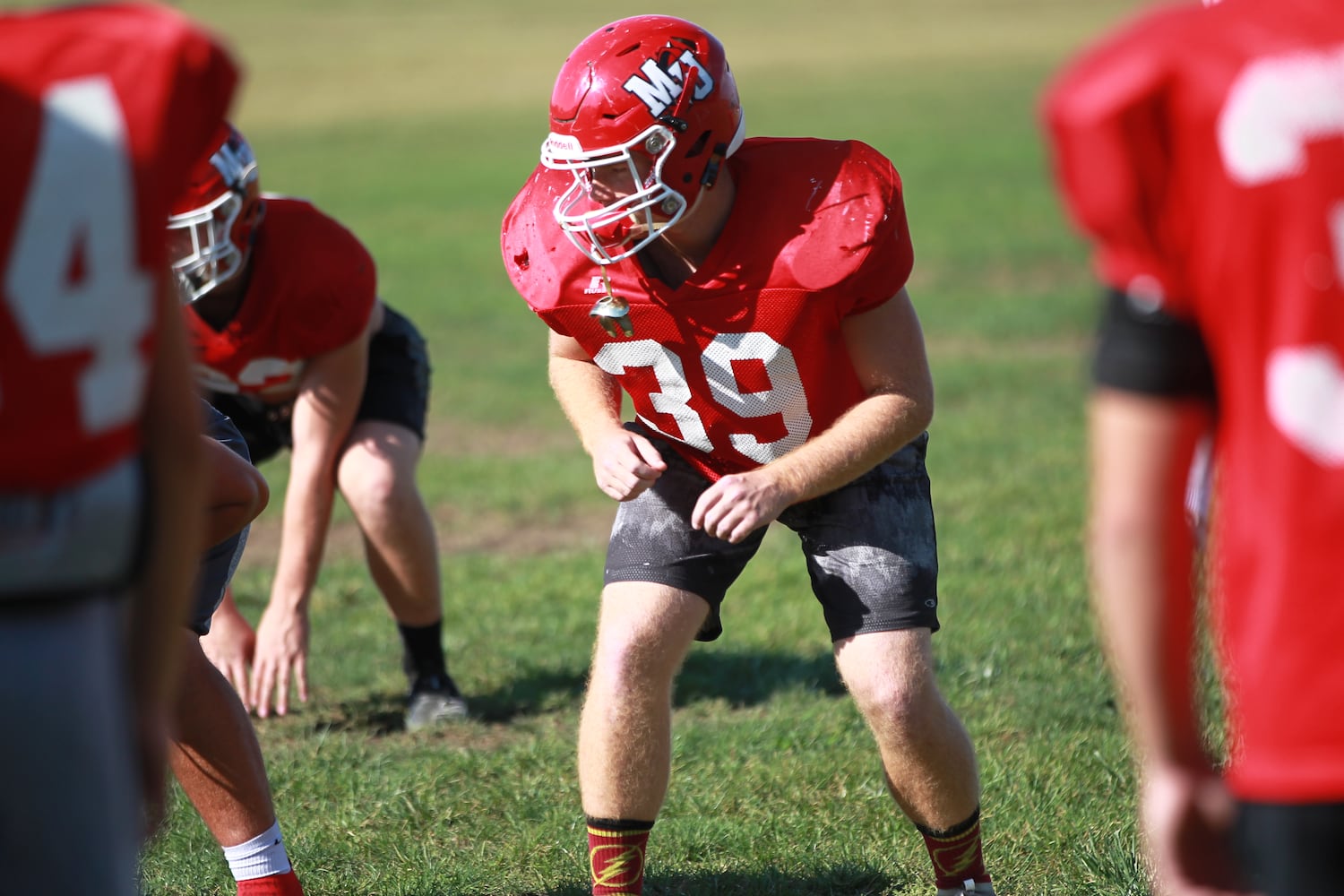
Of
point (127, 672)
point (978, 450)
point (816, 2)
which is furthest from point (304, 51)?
point (127, 672)

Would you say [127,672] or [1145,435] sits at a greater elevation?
[1145,435]

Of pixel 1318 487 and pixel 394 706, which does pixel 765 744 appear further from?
pixel 1318 487

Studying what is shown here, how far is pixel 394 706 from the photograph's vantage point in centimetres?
535

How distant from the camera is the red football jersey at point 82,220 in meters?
1.79

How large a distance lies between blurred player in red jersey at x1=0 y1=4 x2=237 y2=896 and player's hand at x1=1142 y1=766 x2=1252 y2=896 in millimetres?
1241

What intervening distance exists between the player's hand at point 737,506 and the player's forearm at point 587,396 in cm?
41

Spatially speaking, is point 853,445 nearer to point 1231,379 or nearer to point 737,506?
point 737,506

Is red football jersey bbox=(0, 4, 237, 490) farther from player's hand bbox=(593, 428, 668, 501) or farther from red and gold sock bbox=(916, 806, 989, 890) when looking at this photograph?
red and gold sock bbox=(916, 806, 989, 890)

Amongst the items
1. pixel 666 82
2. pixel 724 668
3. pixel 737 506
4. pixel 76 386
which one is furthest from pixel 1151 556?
pixel 724 668

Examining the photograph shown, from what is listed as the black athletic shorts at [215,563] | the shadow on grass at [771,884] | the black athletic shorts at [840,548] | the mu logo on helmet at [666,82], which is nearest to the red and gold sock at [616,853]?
the shadow on grass at [771,884]

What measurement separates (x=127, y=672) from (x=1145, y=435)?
1.33 metres

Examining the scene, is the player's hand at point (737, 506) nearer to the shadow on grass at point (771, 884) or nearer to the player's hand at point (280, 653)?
the shadow on grass at point (771, 884)

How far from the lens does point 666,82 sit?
351 centimetres

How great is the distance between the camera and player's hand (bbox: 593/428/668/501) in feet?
11.0
